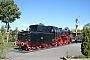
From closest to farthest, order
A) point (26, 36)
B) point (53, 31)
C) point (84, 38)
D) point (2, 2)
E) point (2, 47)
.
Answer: point (2, 47)
point (84, 38)
point (26, 36)
point (53, 31)
point (2, 2)

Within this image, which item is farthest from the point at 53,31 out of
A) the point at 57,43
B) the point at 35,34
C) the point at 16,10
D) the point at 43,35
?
the point at 16,10

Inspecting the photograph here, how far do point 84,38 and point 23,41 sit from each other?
10.7 metres

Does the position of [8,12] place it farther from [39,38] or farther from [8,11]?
[39,38]

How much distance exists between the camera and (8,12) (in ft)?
167

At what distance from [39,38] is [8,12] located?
23.7 metres

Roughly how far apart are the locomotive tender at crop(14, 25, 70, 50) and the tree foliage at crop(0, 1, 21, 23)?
14718 mm

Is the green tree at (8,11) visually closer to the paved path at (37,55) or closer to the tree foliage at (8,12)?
the tree foliage at (8,12)

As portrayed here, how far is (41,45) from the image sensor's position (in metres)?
31.2

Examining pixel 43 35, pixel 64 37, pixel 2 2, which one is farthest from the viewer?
pixel 2 2

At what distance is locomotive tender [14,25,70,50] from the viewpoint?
26578 millimetres

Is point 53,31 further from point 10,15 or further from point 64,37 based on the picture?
point 10,15

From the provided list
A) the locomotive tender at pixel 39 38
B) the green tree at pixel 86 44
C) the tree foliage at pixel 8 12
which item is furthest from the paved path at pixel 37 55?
the tree foliage at pixel 8 12

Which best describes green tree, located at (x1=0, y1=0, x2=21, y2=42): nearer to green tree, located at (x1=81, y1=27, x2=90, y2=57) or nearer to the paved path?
the paved path

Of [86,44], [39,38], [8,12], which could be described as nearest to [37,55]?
[86,44]
